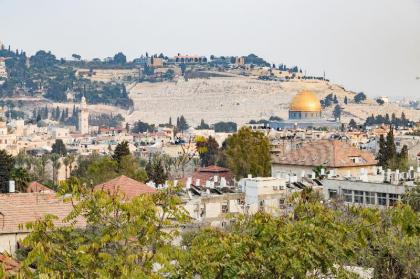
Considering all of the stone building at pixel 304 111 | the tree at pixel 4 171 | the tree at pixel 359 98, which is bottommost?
the tree at pixel 359 98

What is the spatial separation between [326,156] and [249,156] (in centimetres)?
316

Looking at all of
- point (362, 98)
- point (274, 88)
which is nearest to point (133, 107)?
point (274, 88)

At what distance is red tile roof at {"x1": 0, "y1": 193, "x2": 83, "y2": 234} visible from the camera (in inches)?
798

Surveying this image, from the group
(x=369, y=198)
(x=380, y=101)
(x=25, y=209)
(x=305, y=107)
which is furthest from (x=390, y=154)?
(x=380, y=101)

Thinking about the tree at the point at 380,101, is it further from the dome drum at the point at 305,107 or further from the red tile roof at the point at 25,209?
the red tile roof at the point at 25,209

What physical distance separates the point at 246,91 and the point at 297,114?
182 feet

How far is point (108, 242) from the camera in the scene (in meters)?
11.5

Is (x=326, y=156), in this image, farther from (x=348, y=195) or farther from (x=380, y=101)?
(x=380, y=101)

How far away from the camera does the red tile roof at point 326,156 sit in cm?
4138

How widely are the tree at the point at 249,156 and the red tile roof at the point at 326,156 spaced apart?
0.89 m

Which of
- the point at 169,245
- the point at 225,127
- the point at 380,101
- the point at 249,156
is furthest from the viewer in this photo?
the point at 380,101

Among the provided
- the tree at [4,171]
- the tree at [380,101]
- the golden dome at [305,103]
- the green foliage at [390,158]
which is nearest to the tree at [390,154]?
the green foliage at [390,158]

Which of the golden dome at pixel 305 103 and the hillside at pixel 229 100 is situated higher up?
the golden dome at pixel 305 103

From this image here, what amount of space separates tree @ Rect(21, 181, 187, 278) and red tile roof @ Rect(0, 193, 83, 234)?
856 centimetres
